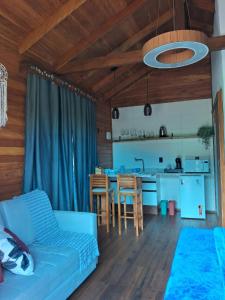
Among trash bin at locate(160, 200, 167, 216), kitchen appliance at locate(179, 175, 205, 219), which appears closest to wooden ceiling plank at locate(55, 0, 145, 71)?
kitchen appliance at locate(179, 175, 205, 219)

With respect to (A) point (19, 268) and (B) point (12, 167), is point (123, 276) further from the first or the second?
(B) point (12, 167)

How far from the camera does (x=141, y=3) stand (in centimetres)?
336

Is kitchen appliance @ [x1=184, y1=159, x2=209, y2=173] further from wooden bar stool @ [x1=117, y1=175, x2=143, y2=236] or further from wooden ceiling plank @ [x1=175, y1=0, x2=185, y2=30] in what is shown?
wooden ceiling plank @ [x1=175, y1=0, x2=185, y2=30]

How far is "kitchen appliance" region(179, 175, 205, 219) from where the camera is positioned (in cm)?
474

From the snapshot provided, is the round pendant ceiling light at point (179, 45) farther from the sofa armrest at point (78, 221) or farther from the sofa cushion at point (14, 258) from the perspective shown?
the sofa cushion at point (14, 258)

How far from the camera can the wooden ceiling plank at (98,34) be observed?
11.1ft

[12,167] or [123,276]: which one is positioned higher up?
[12,167]

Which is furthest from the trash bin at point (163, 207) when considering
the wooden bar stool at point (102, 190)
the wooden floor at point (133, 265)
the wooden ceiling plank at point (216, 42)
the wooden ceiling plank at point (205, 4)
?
the wooden ceiling plank at point (205, 4)

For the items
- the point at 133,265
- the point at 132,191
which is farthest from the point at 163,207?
the point at 133,265

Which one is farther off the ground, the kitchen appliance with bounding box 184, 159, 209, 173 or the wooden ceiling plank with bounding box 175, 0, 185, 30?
the wooden ceiling plank with bounding box 175, 0, 185, 30

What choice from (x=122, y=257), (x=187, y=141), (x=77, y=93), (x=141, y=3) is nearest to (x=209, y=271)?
(x=122, y=257)

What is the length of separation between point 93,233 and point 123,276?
55cm

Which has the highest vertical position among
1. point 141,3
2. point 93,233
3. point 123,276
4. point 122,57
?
point 141,3

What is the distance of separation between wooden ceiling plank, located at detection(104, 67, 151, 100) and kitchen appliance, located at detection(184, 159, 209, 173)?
2.28 meters
